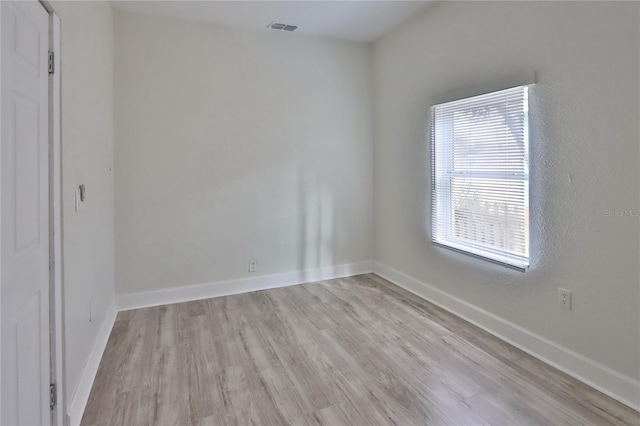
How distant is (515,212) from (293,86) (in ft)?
8.15

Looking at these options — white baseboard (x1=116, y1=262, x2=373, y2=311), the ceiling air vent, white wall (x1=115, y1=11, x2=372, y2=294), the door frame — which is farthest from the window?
the door frame

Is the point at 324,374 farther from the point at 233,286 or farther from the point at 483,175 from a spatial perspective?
the point at 483,175

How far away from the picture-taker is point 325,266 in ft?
13.7

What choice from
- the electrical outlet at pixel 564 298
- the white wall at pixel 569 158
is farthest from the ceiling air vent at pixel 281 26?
the electrical outlet at pixel 564 298

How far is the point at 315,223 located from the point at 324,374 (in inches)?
79.4

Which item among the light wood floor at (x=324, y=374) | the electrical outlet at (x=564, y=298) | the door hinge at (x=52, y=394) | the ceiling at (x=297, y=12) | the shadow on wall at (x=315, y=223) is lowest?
the light wood floor at (x=324, y=374)

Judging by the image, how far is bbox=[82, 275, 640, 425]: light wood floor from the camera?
1898 millimetres

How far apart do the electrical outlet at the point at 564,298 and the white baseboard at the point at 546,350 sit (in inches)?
10.2

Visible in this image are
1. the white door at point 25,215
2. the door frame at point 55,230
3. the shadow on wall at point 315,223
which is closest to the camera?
the white door at point 25,215

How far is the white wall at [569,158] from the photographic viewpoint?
1978 mm

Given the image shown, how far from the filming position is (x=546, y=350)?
7.88 ft

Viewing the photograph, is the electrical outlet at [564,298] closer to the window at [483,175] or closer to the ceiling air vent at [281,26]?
the window at [483,175]

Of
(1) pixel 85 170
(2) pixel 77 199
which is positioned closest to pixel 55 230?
(2) pixel 77 199

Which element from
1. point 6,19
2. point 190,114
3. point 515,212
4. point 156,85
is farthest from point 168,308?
point 515,212
